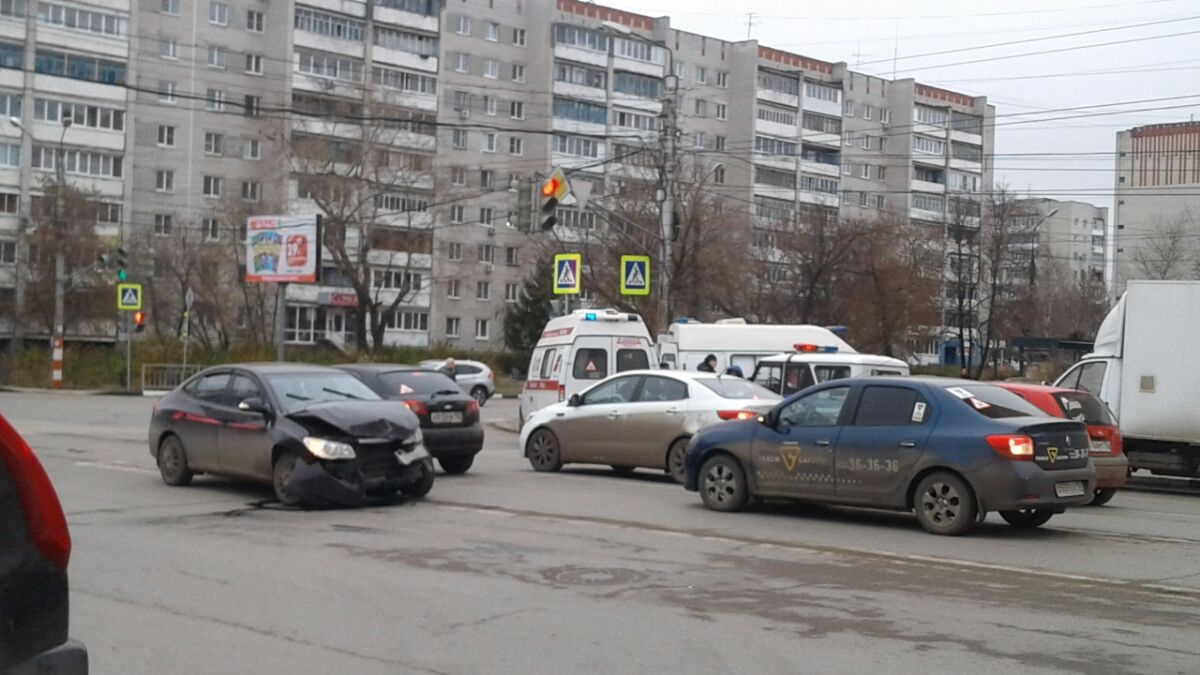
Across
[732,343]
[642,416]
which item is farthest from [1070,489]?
[732,343]

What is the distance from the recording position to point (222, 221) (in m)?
69.8

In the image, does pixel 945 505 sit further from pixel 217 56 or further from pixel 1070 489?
pixel 217 56

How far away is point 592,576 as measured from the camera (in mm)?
10070

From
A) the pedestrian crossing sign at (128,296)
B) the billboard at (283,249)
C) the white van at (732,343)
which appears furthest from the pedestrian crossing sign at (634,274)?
the pedestrian crossing sign at (128,296)

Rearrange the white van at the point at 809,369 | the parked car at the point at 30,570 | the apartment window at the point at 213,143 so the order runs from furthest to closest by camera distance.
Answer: the apartment window at the point at 213,143, the white van at the point at 809,369, the parked car at the point at 30,570

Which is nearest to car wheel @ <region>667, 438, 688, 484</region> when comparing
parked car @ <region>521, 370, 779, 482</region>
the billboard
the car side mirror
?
parked car @ <region>521, 370, 779, 482</region>

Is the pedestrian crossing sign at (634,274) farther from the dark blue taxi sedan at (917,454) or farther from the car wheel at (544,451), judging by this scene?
the dark blue taxi sedan at (917,454)

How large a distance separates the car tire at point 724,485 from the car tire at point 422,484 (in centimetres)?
311

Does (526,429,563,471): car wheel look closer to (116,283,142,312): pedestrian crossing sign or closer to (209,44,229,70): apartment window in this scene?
(116,283,142,312): pedestrian crossing sign

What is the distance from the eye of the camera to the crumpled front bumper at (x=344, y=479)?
14.2 m

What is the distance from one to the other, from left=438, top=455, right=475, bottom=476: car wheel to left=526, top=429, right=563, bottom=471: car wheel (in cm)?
103

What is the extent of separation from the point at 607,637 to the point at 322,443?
23.4ft

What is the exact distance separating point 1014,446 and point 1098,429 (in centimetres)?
491

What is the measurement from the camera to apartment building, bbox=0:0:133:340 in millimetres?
68188
